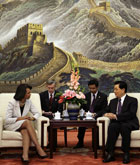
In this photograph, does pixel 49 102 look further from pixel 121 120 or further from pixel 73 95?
pixel 121 120

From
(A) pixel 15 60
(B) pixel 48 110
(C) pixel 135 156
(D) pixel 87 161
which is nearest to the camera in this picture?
(D) pixel 87 161

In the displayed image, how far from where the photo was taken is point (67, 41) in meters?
8.86

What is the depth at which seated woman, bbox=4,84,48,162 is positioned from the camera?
393 centimetres

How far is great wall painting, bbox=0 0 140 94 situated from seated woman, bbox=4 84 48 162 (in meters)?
4.15

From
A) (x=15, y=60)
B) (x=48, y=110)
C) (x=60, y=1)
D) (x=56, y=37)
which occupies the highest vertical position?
(x=60, y=1)

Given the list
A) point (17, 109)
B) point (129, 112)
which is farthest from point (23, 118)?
point (129, 112)

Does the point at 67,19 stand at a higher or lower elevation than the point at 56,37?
higher

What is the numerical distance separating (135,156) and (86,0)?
6090mm

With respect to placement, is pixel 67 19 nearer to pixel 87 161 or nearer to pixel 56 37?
pixel 56 37

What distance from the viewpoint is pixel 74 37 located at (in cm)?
891

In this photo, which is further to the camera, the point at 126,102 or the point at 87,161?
the point at 126,102

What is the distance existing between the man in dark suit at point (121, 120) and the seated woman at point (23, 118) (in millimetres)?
897

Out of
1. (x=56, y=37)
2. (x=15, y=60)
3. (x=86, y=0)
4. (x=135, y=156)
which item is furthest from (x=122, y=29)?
(x=135, y=156)

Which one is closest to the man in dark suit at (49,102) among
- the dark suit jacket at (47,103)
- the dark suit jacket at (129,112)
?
the dark suit jacket at (47,103)
